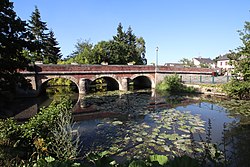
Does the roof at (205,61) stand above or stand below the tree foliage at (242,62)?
above

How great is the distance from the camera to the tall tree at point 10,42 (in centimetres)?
581

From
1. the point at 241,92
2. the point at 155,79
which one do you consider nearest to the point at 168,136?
the point at 241,92

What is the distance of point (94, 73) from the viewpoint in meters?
22.5

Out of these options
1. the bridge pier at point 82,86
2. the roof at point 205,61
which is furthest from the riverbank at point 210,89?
the roof at point 205,61

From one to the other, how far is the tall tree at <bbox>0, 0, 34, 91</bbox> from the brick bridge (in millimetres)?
11991

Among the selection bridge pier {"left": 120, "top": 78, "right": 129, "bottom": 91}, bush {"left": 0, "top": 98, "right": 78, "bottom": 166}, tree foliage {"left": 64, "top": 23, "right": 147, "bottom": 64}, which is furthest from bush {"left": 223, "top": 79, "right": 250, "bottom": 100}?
tree foliage {"left": 64, "top": 23, "right": 147, "bottom": 64}

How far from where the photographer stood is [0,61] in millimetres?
5793

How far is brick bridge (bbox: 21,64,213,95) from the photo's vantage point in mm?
19625

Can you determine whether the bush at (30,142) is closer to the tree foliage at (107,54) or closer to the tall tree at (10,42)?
the tall tree at (10,42)

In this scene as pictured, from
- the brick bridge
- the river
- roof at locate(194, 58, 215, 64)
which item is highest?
roof at locate(194, 58, 215, 64)

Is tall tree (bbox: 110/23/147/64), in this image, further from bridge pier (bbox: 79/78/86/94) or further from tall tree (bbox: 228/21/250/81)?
tall tree (bbox: 228/21/250/81)

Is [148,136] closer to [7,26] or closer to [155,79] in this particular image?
[7,26]

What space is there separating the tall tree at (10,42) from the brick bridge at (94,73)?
1199cm

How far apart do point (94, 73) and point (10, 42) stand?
654 inches
